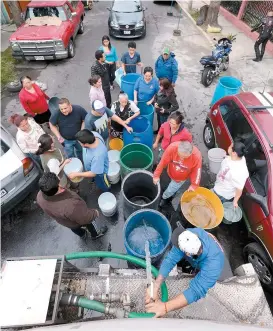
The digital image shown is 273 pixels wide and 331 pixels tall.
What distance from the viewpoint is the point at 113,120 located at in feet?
16.0

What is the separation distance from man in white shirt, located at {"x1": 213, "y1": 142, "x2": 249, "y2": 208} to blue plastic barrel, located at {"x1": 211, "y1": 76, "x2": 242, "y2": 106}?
2.75m

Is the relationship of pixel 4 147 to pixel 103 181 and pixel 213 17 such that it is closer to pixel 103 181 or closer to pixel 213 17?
pixel 103 181

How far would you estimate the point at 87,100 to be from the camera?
7441 mm

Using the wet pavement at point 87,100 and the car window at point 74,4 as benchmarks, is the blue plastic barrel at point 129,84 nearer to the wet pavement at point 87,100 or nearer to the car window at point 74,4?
the wet pavement at point 87,100

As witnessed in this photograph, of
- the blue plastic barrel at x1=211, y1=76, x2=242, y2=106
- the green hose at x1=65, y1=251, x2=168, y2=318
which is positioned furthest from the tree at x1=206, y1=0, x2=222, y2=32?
the green hose at x1=65, y1=251, x2=168, y2=318

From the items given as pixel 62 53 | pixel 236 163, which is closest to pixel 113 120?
pixel 236 163

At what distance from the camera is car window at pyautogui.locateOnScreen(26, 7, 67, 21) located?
9156 millimetres

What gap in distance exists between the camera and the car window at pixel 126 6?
10.5m

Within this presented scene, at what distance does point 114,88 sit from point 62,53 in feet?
8.57

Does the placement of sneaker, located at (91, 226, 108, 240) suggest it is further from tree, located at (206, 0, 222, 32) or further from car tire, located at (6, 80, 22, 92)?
tree, located at (206, 0, 222, 32)

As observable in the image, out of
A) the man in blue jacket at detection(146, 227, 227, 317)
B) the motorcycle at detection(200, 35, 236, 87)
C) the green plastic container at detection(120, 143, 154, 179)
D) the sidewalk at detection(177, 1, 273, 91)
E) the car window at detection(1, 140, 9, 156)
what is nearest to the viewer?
the man in blue jacket at detection(146, 227, 227, 317)

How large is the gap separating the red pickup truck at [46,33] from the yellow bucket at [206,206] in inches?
293

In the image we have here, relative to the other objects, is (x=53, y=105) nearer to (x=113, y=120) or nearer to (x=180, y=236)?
(x=113, y=120)

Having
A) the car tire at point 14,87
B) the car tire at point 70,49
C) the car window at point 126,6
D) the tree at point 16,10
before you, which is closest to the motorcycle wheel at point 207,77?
the car tire at point 70,49
